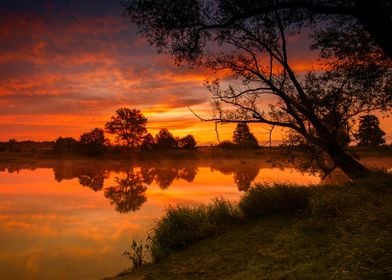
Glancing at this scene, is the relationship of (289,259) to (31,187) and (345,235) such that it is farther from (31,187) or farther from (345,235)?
(31,187)

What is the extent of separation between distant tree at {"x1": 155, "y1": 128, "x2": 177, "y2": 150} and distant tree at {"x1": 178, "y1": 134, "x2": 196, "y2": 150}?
1623 millimetres

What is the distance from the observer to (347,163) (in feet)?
47.3

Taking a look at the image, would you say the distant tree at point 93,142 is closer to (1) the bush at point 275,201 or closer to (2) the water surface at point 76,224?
(2) the water surface at point 76,224

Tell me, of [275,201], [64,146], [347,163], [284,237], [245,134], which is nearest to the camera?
[284,237]

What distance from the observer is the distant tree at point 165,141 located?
88.2m

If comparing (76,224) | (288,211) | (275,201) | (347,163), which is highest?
(347,163)

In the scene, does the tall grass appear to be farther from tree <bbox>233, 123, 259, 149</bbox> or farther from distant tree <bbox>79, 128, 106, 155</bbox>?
distant tree <bbox>79, 128, 106, 155</bbox>

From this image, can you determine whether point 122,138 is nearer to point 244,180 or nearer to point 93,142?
point 93,142

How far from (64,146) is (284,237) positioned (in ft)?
295

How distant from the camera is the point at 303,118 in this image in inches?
625

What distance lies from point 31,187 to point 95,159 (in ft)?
158

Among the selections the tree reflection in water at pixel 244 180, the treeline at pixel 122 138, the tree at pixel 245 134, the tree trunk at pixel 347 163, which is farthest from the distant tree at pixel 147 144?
the tree trunk at pixel 347 163

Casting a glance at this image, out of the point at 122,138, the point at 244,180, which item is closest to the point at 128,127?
the point at 122,138

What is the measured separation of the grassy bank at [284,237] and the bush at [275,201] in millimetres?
32
